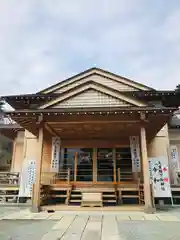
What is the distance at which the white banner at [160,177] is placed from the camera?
8403 mm

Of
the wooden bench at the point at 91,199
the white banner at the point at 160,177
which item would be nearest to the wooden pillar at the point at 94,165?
the wooden bench at the point at 91,199

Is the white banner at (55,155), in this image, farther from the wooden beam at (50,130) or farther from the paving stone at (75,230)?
the paving stone at (75,230)

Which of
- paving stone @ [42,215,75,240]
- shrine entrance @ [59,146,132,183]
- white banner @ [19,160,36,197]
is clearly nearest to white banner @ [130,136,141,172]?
shrine entrance @ [59,146,132,183]

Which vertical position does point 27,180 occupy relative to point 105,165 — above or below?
below

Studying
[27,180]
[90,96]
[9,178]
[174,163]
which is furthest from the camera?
[9,178]

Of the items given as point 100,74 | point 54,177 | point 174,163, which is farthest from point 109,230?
point 100,74

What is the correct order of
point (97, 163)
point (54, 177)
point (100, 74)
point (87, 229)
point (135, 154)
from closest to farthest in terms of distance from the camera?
point (87, 229) → point (135, 154) → point (54, 177) → point (97, 163) → point (100, 74)

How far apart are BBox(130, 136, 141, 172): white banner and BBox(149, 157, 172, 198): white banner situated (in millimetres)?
892

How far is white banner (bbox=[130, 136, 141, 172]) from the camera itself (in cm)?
835

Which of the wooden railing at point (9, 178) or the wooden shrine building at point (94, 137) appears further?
the wooden railing at point (9, 178)

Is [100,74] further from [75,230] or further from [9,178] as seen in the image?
[75,230]

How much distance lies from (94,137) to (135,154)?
239cm

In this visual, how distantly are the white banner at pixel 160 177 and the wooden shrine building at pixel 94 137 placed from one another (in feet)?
1.80

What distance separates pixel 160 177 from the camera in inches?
338
